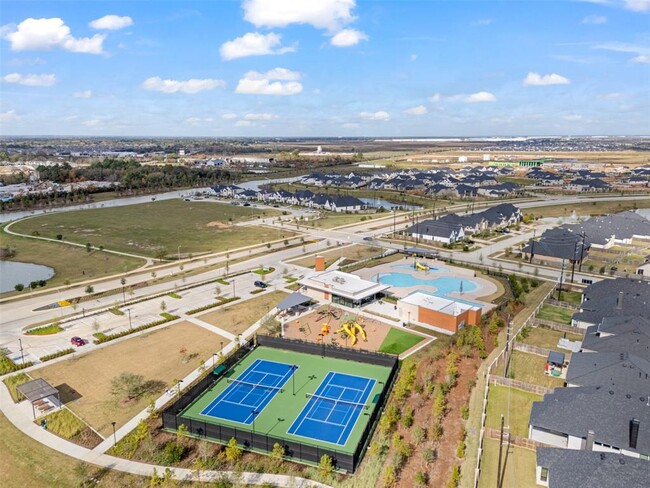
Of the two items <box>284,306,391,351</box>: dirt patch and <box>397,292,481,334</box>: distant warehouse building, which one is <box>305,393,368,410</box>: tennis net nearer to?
<box>284,306,391,351</box>: dirt patch

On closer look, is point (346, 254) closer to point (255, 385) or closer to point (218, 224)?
point (218, 224)

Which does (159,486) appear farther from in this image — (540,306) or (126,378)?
(540,306)

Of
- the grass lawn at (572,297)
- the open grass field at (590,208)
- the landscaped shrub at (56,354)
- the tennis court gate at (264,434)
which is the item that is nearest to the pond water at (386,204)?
the open grass field at (590,208)

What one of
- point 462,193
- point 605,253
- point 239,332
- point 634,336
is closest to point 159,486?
point 239,332

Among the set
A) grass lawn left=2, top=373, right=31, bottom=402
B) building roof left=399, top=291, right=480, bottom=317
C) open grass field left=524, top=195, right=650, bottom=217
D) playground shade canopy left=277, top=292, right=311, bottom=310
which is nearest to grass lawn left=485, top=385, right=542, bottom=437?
building roof left=399, top=291, right=480, bottom=317

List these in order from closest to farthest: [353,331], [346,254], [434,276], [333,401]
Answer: [333,401]
[353,331]
[434,276]
[346,254]

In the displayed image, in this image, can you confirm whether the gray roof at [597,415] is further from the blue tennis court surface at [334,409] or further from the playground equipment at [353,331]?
the playground equipment at [353,331]

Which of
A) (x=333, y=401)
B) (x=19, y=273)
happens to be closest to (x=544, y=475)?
(x=333, y=401)
